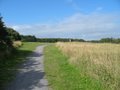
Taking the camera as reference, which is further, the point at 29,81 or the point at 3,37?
the point at 3,37

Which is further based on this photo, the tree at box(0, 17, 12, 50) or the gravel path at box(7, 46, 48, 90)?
the tree at box(0, 17, 12, 50)

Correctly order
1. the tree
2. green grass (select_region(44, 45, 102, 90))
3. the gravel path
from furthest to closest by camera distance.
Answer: the tree, the gravel path, green grass (select_region(44, 45, 102, 90))

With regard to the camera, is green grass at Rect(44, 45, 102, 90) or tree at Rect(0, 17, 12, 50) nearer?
green grass at Rect(44, 45, 102, 90)

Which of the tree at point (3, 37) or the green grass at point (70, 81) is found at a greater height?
the tree at point (3, 37)

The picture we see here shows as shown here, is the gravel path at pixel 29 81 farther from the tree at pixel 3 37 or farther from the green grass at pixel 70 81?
the tree at pixel 3 37

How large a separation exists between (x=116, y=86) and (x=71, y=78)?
13.7 ft

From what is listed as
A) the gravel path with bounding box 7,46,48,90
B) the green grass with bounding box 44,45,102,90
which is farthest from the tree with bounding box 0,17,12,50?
the green grass with bounding box 44,45,102,90

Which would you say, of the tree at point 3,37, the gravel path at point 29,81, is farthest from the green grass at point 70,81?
the tree at point 3,37

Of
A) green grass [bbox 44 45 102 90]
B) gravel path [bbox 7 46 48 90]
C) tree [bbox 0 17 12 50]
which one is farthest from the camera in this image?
tree [bbox 0 17 12 50]

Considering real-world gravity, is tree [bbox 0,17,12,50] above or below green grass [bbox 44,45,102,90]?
above

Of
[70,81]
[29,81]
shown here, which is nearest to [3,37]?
[29,81]

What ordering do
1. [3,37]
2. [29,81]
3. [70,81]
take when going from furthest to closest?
[3,37]
[29,81]
[70,81]

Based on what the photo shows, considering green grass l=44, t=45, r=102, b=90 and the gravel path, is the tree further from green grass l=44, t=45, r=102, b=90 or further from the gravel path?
green grass l=44, t=45, r=102, b=90

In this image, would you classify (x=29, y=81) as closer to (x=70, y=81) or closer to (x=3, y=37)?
(x=70, y=81)
